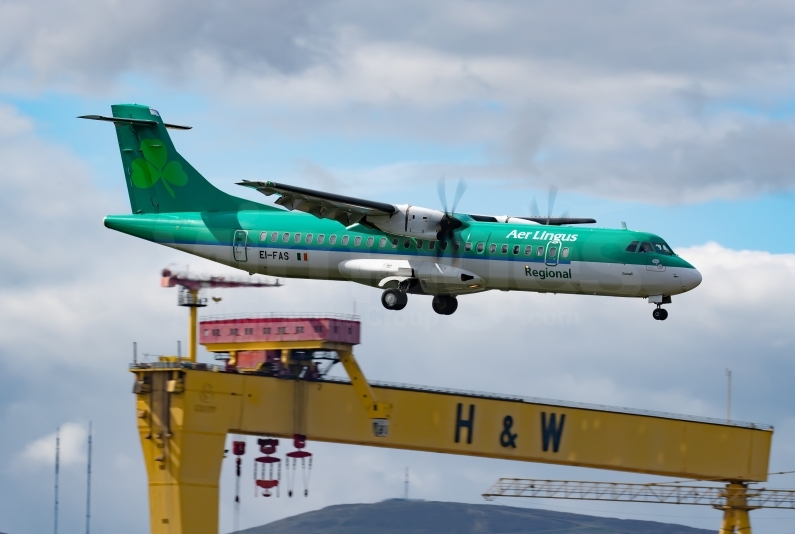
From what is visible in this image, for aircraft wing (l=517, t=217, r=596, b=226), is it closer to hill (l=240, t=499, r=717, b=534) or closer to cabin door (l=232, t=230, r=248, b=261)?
cabin door (l=232, t=230, r=248, b=261)

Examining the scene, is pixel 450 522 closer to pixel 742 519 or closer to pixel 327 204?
pixel 742 519

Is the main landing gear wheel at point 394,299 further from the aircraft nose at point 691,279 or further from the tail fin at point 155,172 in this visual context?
the aircraft nose at point 691,279

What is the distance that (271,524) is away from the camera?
563ft

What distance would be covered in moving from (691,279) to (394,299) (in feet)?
30.7

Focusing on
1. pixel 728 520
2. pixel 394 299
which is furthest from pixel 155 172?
pixel 728 520

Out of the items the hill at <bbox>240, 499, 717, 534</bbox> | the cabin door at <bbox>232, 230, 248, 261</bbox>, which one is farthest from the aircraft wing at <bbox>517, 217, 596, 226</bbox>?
the hill at <bbox>240, 499, 717, 534</bbox>

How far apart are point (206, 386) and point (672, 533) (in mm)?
150336

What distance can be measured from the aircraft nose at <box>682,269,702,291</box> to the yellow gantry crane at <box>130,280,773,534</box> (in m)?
10.3

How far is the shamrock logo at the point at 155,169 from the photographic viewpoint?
137 feet

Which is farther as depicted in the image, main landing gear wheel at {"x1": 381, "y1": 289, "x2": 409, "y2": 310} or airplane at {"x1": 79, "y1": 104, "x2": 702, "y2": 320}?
main landing gear wheel at {"x1": 381, "y1": 289, "x2": 409, "y2": 310}

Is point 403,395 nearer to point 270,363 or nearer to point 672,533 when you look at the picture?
point 270,363

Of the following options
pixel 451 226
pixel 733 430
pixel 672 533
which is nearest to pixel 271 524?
pixel 672 533

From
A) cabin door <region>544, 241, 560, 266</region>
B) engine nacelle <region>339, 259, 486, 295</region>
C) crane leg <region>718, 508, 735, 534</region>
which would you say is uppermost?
cabin door <region>544, 241, 560, 266</region>

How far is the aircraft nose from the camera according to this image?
34528 millimetres
